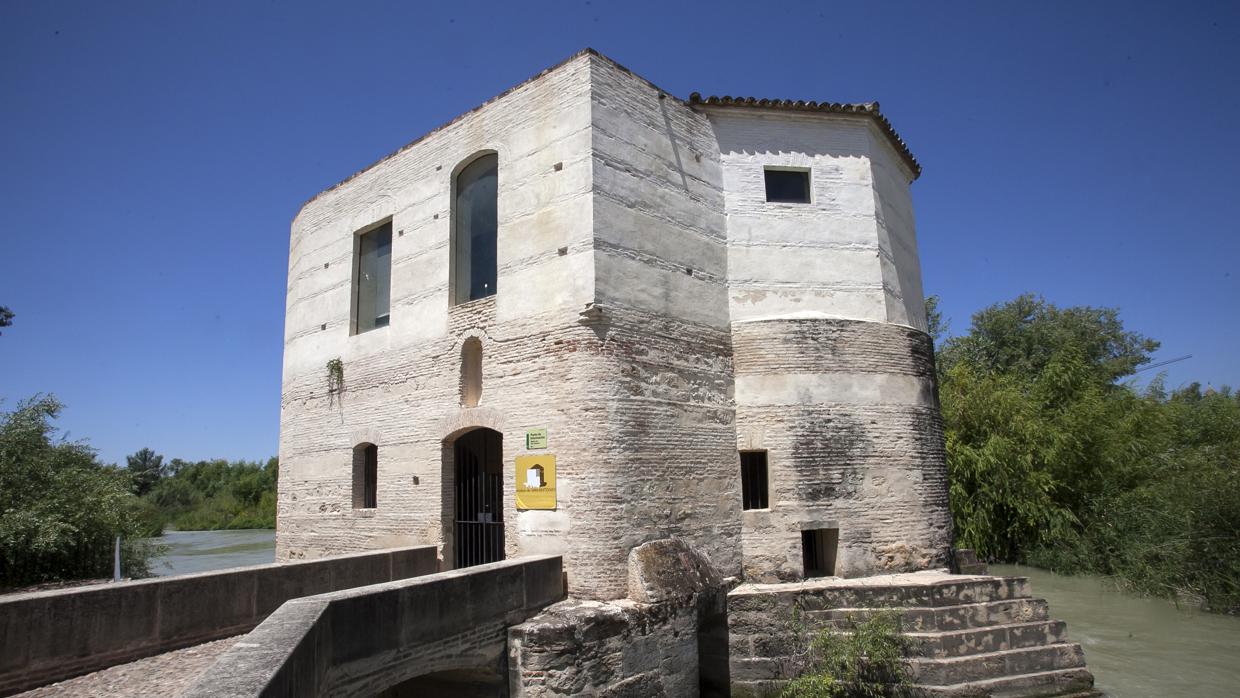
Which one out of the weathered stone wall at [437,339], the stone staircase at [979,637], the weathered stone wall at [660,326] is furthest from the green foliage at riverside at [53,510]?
the stone staircase at [979,637]

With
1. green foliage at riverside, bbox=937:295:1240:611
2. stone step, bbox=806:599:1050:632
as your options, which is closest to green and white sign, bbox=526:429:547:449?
stone step, bbox=806:599:1050:632


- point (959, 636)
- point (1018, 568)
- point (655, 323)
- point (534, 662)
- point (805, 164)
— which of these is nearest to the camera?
point (534, 662)

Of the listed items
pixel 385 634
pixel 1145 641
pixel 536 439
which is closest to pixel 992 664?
pixel 1145 641

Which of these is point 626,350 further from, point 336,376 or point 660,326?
point 336,376

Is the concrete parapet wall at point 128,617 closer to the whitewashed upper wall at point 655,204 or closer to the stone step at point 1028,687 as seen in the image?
the whitewashed upper wall at point 655,204

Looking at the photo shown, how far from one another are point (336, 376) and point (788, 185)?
25.8 ft

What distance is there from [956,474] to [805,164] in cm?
983

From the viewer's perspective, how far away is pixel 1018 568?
16766mm

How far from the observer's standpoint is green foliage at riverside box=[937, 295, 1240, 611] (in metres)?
13.8

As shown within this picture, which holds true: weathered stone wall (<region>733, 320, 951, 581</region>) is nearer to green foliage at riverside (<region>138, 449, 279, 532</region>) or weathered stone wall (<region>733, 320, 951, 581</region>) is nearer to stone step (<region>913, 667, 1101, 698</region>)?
stone step (<region>913, 667, 1101, 698</region>)

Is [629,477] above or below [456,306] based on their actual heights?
below

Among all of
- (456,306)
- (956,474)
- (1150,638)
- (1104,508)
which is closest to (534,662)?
(456,306)

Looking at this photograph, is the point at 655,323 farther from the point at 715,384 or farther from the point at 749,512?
the point at 749,512

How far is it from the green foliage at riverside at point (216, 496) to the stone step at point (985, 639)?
43180 mm
